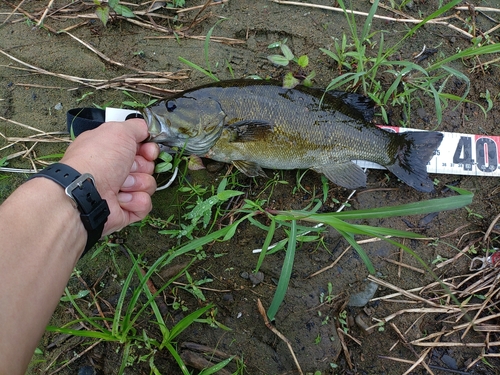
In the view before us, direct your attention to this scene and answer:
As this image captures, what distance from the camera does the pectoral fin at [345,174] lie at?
3.81 meters

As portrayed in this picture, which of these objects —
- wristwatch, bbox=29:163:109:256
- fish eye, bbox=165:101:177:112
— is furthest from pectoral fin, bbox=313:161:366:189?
wristwatch, bbox=29:163:109:256

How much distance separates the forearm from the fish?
1.19 m

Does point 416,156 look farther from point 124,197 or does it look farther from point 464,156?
point 124,197

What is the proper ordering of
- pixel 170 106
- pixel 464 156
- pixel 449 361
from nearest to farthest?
pixel 170 106 < pixel 449 361 < pixel 464 156

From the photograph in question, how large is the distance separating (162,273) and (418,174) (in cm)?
287

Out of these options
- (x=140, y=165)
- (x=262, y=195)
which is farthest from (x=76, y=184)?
(x=262, y=195)

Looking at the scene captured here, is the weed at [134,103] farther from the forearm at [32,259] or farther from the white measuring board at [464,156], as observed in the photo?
the white measuring board at [464,156]

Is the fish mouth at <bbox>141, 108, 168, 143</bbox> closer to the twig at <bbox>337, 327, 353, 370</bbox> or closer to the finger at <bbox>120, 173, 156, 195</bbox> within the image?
the finger at <bbox>120, 173, 156, 195</bbox>

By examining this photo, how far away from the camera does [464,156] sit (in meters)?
4.05

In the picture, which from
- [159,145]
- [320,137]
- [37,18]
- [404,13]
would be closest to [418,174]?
[320,137]

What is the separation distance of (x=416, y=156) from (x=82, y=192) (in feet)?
10.6

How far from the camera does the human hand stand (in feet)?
9.63

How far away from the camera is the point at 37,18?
4.30 m

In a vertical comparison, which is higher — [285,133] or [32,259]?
[285,133]
